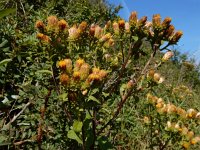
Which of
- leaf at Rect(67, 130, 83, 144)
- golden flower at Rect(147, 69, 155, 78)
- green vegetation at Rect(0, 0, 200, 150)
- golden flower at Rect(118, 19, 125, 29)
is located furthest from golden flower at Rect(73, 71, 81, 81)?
golden flower at Rect(147, 69, 155, 78)

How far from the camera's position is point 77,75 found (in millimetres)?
1530

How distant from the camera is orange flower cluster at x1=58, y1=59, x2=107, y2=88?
1.54 metres

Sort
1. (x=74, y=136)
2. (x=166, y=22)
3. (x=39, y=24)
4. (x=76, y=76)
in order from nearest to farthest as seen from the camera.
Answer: (x=76, y=76), (x=74, y=136), (x=39, y=24), (x=166, y=22)

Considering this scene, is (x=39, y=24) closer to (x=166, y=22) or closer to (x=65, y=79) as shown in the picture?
(x=65, y=79)

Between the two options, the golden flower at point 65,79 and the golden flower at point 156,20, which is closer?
the golden flower at point 65,79

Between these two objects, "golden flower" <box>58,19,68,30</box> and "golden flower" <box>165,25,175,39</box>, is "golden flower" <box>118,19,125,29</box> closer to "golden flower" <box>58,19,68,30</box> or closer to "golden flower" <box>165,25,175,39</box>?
"golden flower" <box>165,25,175,39</box>

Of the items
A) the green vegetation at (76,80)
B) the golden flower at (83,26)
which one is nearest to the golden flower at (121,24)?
the green vegetation at (76,80)

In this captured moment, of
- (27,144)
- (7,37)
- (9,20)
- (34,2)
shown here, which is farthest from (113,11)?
(27,144)

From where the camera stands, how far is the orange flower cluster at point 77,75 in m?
1.54

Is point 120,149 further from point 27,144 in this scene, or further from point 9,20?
point 9,20

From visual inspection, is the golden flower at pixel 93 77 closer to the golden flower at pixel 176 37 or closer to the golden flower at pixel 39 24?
the golden flower at pixel 39 24

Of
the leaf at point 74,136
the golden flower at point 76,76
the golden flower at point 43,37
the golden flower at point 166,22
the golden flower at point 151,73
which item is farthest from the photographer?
the golden flower at point 151,73

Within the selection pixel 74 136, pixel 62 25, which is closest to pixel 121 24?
pixel 62 25

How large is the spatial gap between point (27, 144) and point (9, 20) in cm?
118
